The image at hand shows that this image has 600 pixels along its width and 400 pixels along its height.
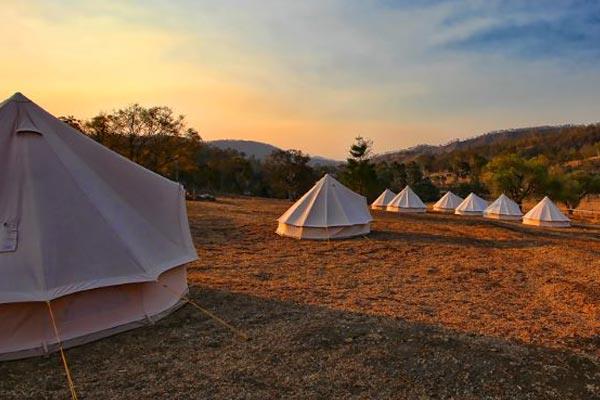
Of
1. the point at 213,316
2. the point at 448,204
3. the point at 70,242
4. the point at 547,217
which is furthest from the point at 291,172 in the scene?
the point at 70,242

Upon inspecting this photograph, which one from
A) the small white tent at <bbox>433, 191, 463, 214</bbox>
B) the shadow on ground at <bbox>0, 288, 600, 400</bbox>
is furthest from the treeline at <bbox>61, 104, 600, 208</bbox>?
the shadow on ground at <bbox>0, 288, 600, 400</bbox>

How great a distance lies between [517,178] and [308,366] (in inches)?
1887

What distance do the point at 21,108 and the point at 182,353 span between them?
14.1ft

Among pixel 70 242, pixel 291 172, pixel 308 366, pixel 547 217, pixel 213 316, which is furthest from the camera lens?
pixel 291 172

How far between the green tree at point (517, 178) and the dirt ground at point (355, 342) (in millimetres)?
38017

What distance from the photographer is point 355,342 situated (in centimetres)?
611

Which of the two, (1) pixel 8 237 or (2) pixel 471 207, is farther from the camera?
(2) pixel 471 207

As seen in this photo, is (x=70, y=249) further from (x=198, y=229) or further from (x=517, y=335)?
(x=198, y=229)

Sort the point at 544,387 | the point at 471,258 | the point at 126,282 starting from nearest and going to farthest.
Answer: the point at 544,387, the point at 126,282, the point at 471,258

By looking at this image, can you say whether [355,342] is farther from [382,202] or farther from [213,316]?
Result: [382,202]

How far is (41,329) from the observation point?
5895 millimetres

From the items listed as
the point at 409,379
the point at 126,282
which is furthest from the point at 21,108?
the point at 409,379

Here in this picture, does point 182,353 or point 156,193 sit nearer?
point 182,353

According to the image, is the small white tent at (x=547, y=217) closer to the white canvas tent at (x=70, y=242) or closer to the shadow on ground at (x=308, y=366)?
the shadow on ground at (x=308, y=366)
